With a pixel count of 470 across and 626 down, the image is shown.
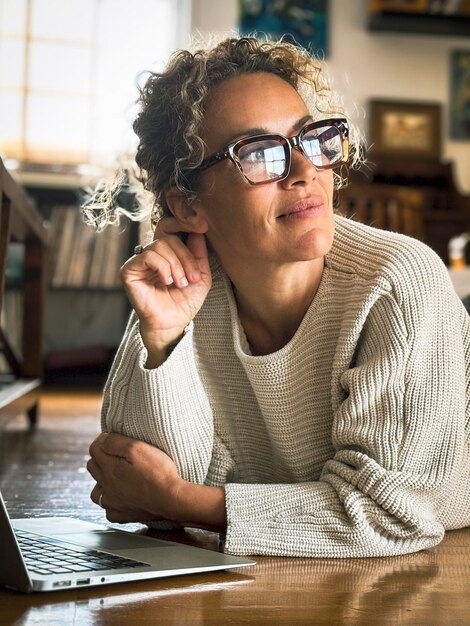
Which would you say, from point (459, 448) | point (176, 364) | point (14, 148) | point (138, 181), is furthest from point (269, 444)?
point (14, 148)

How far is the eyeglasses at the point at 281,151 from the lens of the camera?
1.37 m

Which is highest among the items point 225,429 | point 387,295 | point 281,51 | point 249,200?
point 281,51

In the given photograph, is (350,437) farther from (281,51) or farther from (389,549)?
(281,51)

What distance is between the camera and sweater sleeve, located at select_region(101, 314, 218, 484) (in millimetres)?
1414

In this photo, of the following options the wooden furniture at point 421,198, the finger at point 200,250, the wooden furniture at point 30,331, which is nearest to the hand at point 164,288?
the finger at point 200,250

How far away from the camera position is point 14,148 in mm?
5426

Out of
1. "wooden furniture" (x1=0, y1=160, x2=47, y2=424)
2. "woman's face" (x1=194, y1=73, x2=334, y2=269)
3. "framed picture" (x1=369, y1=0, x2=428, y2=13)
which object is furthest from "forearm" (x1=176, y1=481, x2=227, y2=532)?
"framed picture" (x1=369, y1=0, x2=428, y2=13)

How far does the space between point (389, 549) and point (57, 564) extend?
444 millimetres

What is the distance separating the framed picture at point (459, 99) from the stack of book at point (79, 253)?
6.89 feet

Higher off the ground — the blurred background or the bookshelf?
the blurred background

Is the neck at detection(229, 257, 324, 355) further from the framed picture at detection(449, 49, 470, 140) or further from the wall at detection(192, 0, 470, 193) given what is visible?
the framed picture at detection(449, 49, 470, 140)

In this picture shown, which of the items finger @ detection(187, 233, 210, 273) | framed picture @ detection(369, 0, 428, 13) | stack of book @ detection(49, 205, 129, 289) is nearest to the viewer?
finger @ detection(187, 233, 210, 273)

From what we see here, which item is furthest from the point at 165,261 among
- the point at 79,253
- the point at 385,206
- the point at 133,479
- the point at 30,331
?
the point at 79,253

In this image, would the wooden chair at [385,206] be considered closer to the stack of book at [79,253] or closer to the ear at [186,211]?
the stack of book at [79,253]
